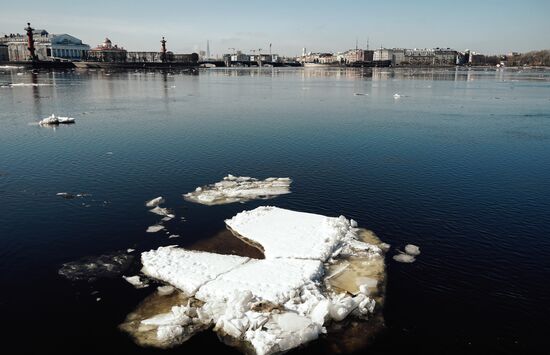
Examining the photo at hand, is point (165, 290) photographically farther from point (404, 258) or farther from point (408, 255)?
point (408, 255)

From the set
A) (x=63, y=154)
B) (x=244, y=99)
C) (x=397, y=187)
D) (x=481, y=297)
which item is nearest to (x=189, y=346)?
(x=481, y=297)

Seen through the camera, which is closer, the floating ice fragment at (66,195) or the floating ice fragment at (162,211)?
the floating ice fragment at (162,211)

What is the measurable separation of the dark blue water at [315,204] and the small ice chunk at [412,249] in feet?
1.39

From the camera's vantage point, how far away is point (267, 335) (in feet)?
40.1

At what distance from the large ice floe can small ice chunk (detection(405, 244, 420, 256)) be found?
113 centimetres

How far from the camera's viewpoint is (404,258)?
57.7ft

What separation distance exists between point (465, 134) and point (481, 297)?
32.4 metres

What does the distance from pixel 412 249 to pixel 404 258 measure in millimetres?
939

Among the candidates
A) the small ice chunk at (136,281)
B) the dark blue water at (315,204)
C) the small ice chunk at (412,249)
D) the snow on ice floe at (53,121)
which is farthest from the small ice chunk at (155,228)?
the snow on ice floe at (53,121)

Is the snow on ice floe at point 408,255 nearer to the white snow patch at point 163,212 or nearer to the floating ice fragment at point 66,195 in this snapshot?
the white snow patch at point 163,212

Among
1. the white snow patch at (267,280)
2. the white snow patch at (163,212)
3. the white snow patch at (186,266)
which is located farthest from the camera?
the white snow patch at (163,212)

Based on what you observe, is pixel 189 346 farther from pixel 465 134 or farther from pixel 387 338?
pixel 465 134

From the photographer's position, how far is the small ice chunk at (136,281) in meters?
15.5

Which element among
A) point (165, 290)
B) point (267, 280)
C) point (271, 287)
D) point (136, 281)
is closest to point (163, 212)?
Result: point (136, 281)
